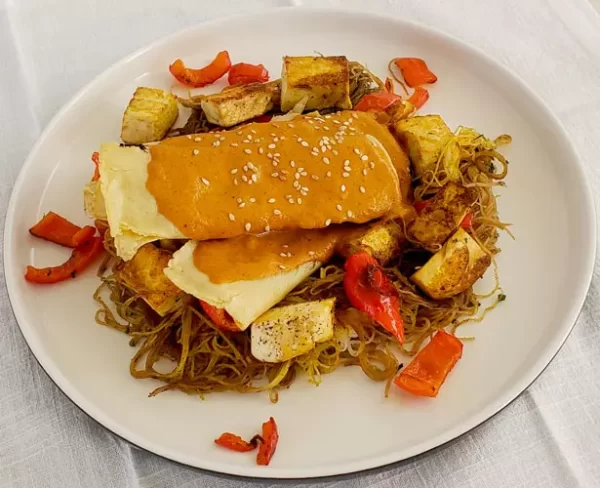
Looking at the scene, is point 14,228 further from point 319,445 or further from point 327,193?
point 319,445

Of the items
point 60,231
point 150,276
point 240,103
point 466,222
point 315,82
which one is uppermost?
point 315,82

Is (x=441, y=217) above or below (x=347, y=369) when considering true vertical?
above

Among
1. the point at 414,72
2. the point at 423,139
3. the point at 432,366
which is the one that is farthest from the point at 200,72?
the point at 432,366

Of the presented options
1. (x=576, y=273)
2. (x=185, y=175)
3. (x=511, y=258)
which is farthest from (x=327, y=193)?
(x=576, y=273)

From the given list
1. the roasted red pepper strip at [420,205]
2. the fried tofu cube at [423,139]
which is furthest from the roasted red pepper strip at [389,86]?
the roasted red pepper strip at [420,205]

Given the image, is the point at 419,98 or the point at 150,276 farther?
the point at 419,98

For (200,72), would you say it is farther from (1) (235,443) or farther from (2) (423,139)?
(1) (235,443)

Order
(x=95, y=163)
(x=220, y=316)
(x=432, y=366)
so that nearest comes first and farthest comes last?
(x=432, y=366), (x=220, y=316), (x=95, y=163)
